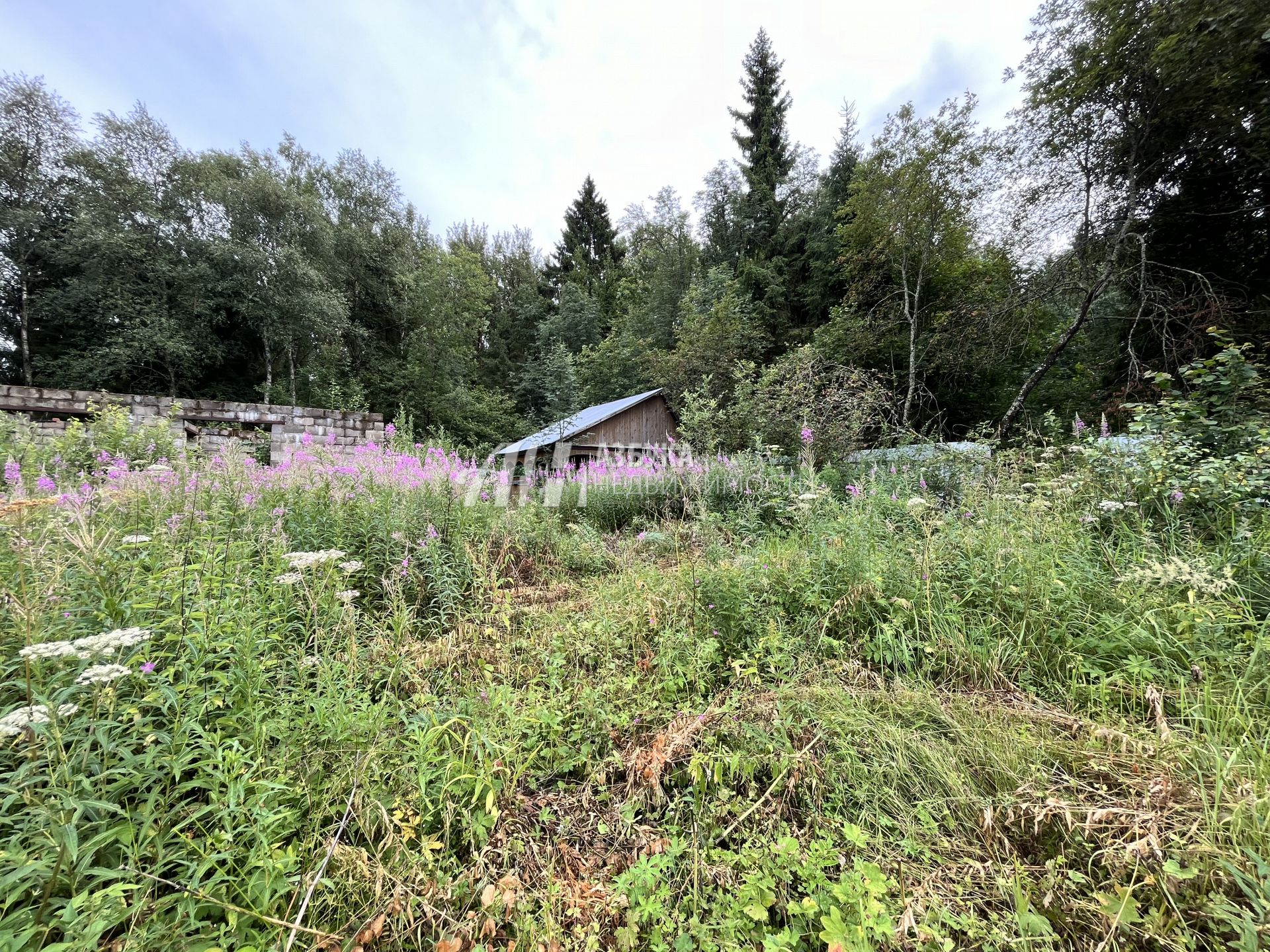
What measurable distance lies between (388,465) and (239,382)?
18.6 meters

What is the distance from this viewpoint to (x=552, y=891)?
1257 millimetres

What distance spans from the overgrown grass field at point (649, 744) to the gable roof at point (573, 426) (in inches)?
244

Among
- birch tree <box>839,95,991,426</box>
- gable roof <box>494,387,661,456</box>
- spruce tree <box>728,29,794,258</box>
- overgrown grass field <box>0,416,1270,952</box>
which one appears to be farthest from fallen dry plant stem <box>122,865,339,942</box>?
spruce tree <box>728,29,794,258</box>

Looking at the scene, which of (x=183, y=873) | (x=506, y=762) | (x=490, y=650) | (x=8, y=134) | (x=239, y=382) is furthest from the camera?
(x=239, y=382)

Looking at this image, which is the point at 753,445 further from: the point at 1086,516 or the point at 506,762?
the point at 506,762

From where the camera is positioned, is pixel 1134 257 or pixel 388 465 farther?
pixel 1134 257

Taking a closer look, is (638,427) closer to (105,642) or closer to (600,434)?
(600,434)

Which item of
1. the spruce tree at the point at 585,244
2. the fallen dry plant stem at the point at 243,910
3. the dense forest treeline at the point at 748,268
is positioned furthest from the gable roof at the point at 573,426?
the spruce tree at the point at 585,244

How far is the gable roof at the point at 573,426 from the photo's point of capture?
8.84m

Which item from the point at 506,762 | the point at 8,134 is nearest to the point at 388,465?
the point at 506,762

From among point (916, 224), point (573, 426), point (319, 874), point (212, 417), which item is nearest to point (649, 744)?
point (319, 874)

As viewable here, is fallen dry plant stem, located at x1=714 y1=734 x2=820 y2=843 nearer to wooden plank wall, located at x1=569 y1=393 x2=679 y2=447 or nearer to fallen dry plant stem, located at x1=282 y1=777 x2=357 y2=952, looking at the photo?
fallen dry plant stem, located at x1=282 y1=777 x2=357 y2=952

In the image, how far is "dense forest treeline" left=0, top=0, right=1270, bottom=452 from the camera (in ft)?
20.9

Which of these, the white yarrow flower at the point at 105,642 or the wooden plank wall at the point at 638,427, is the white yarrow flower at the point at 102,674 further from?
the wooden plank wall at the point at 638,427
